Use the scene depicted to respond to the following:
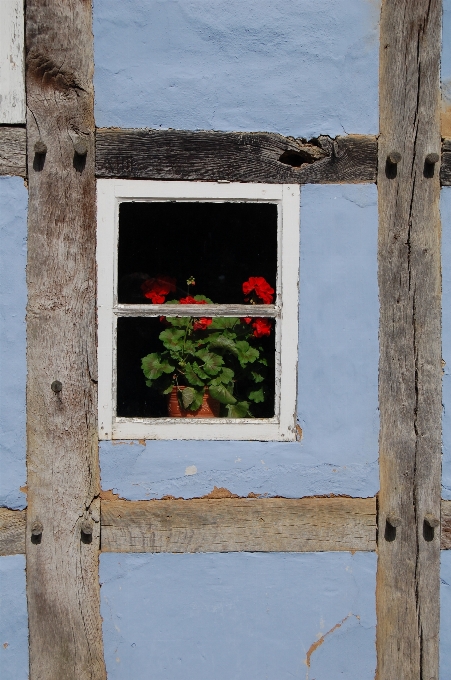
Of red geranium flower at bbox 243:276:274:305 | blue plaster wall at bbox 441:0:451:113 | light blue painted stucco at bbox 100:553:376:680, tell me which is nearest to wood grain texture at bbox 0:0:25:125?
red geranium flower at bbox 243:276:274:305

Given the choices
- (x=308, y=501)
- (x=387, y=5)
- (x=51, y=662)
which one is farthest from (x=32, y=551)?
(x=387, y=5)

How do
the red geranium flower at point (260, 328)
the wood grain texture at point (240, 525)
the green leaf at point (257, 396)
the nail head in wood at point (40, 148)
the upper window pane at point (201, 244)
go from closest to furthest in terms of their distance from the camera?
1. the nail head in wood at point (40, 148)
2. the wood grain texture at point (240, 525)
3. the red geranium flower at point (260, 328)
4. the green leaf at point (257, 396)
5. the upper window pane at point (201, 244)

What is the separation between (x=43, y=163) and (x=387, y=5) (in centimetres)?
143

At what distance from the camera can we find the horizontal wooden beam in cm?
240

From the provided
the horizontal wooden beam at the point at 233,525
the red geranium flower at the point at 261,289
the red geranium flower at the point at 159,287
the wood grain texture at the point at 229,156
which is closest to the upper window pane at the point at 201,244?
the red geranium flower at the point at 159,287

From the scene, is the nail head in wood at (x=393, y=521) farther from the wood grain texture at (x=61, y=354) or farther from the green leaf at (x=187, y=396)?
the wood grain texture at (x=61, y=354)

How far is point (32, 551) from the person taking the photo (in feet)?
7.82

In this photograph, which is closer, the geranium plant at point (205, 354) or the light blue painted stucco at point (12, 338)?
the light blue painted stucco at point (12, 338)

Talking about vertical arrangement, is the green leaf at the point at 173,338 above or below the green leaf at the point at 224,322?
below

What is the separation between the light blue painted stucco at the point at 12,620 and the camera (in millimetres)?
2373

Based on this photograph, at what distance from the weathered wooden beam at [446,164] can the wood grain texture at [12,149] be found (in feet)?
5.22

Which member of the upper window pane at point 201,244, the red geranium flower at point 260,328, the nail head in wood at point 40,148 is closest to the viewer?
the nail head in wood at point 40,148

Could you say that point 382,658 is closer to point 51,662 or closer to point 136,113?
point 51,662

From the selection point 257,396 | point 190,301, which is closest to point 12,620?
point 257,396
